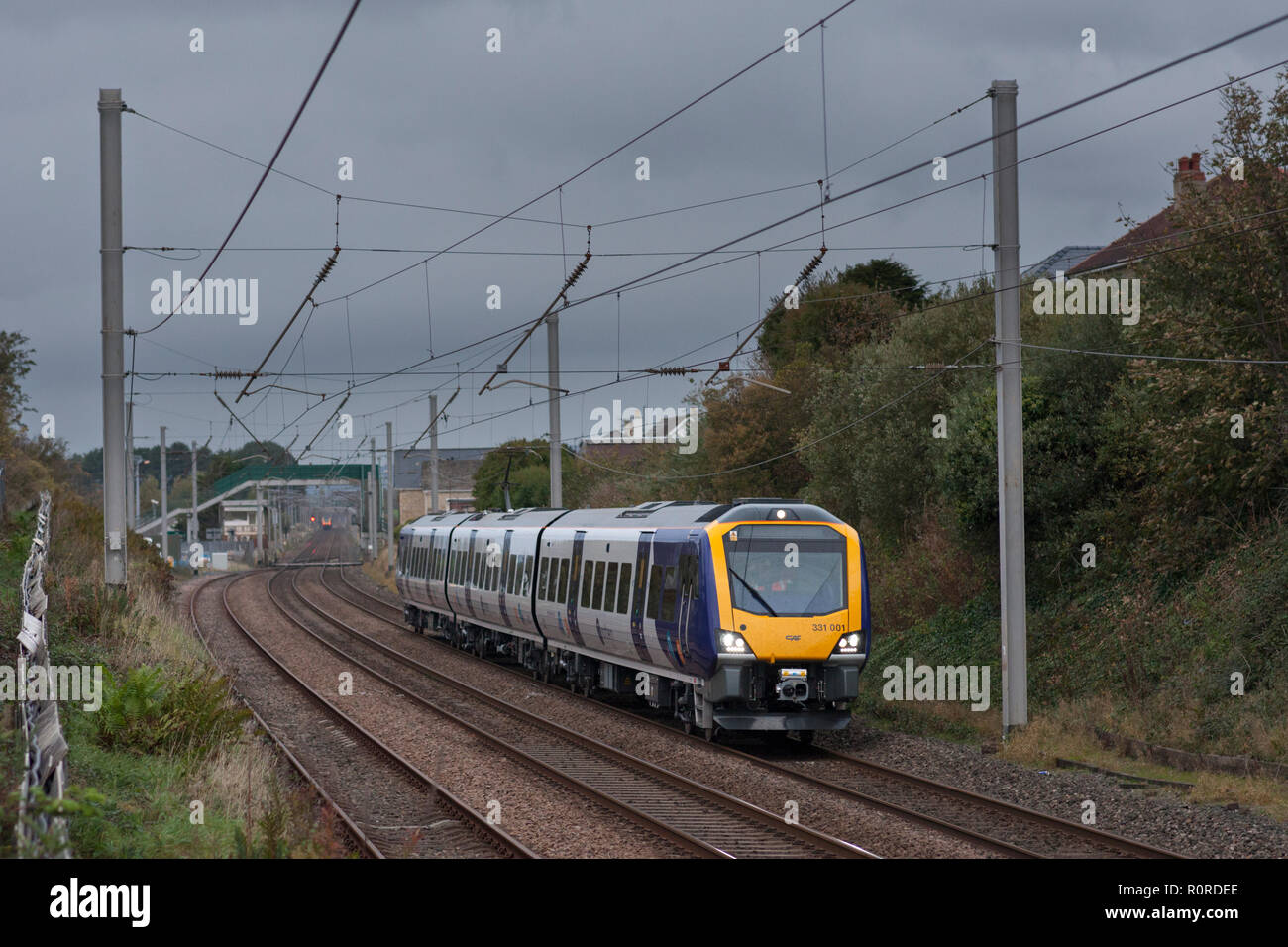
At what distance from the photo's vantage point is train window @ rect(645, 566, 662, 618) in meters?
19.2

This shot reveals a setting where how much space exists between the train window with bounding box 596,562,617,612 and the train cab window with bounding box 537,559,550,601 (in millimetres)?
3887

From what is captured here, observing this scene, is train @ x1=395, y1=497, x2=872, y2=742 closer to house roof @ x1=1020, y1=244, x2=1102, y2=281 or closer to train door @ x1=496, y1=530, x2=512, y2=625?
train door @ x1=496, y1=530, x2=512, y2=625

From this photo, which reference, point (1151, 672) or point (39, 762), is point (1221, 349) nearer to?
point (1151, 672)

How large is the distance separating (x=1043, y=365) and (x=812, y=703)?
8.27 metres

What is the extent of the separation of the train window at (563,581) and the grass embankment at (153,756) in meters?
6.47

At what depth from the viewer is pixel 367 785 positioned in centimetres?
1542

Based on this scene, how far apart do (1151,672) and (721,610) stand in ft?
20.1

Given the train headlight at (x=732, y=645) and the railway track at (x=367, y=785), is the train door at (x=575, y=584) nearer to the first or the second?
the railway track at (x=367, y=785)

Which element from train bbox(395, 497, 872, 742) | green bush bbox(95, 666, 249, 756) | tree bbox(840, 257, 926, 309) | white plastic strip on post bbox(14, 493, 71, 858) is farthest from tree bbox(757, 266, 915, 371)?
white plastic strip on post bbox(14, 493, 71, 858)
